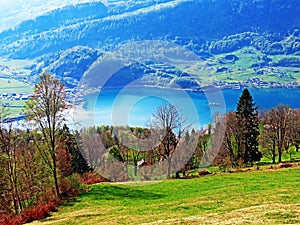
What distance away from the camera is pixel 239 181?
3144 cm

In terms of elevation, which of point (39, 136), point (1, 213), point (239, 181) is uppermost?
point (39, 136)

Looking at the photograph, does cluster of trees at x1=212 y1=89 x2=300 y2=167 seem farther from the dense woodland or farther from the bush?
the bush

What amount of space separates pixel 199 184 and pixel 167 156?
11698 millimetres

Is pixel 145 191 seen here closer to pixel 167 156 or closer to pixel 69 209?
pixel 69 209

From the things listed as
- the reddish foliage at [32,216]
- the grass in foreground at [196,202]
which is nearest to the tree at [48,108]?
the reddish foliage at [32,216]

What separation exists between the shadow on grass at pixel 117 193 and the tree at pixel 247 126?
87.6ft

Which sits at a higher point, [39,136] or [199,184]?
[39,136]

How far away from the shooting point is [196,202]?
23859 mm

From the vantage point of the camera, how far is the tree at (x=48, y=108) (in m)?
31.4

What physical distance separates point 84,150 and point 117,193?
30780mm

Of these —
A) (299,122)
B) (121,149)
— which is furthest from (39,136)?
(299,122)

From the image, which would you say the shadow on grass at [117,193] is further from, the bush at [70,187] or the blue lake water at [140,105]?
the blue lake water at [140,105]

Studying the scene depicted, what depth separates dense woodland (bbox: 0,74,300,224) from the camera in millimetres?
31625

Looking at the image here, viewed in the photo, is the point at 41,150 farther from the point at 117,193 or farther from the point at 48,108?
the point at 117,193
